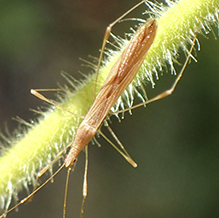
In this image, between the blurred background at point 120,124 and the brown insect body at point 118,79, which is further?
the blurred background at point 120,124

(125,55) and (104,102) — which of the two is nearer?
(125,55)

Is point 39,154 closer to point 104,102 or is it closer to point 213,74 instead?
point 104,102

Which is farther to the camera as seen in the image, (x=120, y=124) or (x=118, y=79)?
(x=120, y=124)

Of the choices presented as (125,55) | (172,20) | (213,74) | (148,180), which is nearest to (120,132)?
(148,180)

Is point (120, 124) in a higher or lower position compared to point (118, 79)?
lower
